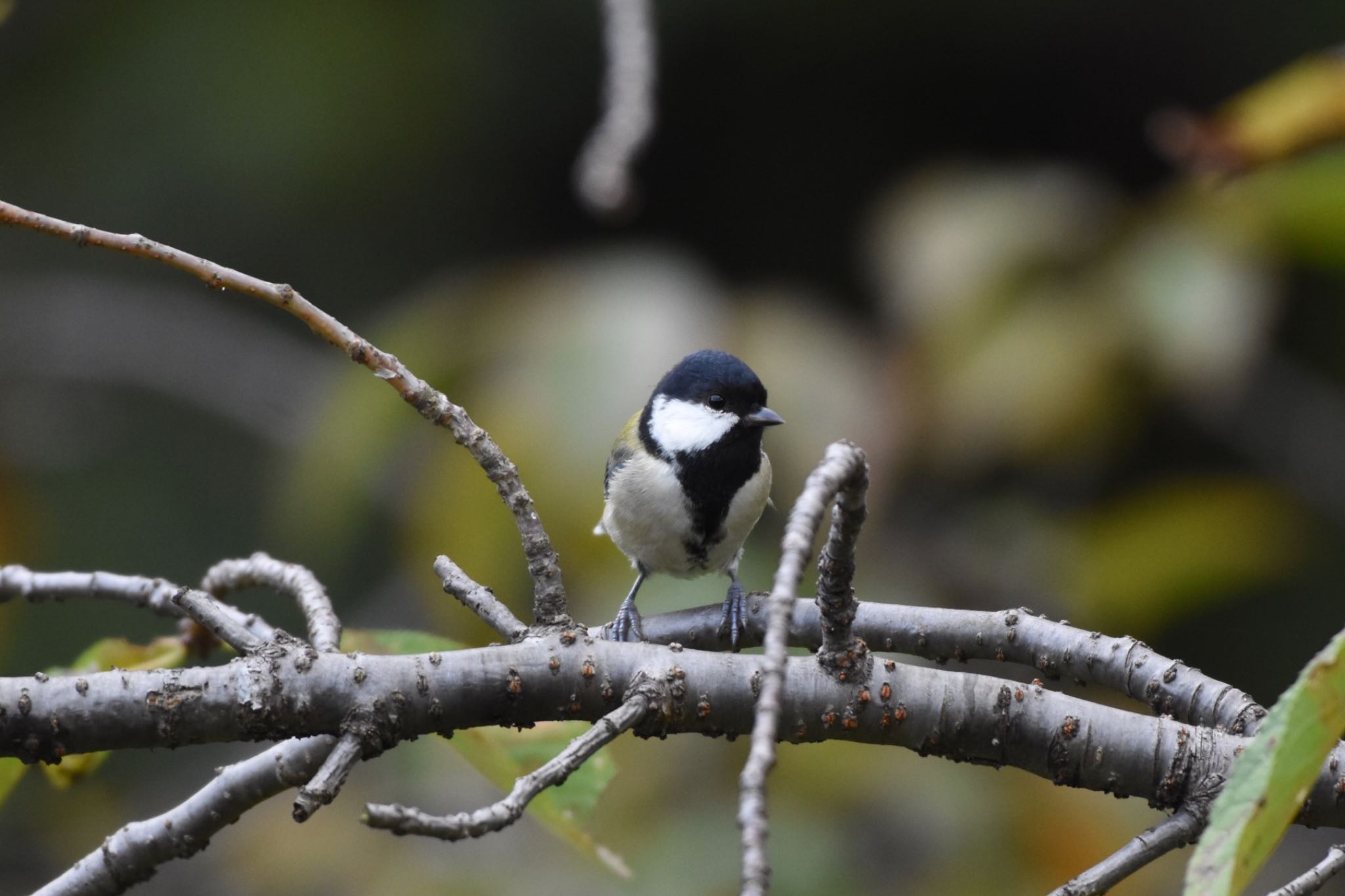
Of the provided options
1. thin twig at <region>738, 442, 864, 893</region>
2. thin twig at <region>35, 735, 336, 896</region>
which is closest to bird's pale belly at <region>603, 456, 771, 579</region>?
thin twig at <region>35, 735, 336, 896</region>

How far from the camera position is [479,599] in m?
1.41

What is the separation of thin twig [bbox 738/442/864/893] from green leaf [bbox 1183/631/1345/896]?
0.29 m

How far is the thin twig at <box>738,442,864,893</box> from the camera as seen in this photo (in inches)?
29.9

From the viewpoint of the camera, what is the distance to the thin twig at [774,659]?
0.76 metres

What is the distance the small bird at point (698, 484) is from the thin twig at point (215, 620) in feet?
4.09

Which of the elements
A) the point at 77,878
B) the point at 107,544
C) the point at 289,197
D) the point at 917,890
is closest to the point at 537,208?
the point at 289,197

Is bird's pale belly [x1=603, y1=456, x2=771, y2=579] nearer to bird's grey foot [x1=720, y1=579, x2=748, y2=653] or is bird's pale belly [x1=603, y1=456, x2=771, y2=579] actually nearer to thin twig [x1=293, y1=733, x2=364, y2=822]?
bird's grey foot [x1=720, y1=579, x2=748, y2=653]

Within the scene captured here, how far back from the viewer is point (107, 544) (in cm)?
568

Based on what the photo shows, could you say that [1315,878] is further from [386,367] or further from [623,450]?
[623,450]

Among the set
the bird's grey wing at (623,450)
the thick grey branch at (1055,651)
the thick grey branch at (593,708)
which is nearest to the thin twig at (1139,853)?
the thick grey branch at (593,708)

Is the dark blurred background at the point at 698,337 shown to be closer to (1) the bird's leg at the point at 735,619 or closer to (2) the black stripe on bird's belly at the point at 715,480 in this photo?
(2) the black stripe on bird's belly at the point at 715,480

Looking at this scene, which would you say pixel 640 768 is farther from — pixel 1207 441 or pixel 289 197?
pixel 289 197

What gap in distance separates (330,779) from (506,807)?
23cm

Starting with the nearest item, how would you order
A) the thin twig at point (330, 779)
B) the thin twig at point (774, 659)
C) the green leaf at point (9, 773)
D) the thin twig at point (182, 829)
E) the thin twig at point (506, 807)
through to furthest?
the thin twig at point (774, 659) < the thin twig at point (506, 807) < the thin twig at point (330, 779) < the thin twig at point (182, 829) < the green leaf at point (9, 773)
